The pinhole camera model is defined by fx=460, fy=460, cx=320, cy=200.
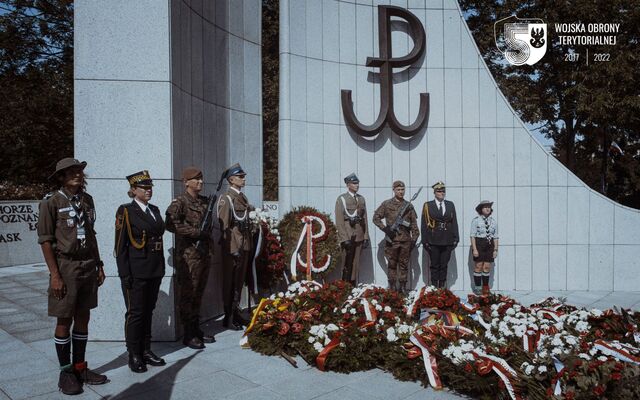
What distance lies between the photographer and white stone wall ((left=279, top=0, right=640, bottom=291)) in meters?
9.12

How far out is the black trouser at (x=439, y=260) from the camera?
8430 millimetres

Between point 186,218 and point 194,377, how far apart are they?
1.75 meters

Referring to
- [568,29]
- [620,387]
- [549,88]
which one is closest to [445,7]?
[620,387]

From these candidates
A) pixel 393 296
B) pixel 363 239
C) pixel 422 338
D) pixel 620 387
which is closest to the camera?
pixel 620 387

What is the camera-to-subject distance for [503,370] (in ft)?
12.4

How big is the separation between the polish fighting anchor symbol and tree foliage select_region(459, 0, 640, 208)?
12.6 meters

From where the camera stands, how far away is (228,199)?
6.14 metres

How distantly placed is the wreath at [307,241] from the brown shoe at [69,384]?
12.7 feet

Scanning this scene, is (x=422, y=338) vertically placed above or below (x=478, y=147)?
below

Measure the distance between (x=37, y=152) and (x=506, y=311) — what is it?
57.8 ft

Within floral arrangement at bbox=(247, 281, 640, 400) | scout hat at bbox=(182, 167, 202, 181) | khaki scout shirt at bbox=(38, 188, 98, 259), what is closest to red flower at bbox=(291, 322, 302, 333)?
floral arrangement at bbox=(247, 281, 640, 400)

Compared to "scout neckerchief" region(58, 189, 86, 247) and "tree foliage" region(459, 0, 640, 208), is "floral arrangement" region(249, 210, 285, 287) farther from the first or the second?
"tree foliage" region(459, 0, 640, 208)

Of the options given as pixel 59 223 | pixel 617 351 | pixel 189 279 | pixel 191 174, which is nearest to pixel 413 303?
pixel 617 351

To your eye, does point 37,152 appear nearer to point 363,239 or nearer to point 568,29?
point 363,239
